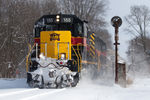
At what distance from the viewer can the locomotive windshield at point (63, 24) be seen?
11040 millimetres

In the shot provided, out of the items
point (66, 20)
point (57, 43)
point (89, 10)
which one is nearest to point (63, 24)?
point (66, 20)

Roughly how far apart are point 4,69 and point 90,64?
38.1 ft

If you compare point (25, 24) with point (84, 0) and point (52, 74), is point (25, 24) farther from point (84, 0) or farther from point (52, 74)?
point (52, 74)

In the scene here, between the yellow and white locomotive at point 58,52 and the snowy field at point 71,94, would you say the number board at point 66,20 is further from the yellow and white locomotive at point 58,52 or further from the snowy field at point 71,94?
the snowy field at point 71,94

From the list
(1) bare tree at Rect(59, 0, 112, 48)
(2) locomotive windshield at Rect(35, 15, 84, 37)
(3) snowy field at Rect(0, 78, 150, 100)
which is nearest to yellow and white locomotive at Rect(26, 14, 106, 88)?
(2) locomotive windshield at Rect(35, 15, 84, 37)

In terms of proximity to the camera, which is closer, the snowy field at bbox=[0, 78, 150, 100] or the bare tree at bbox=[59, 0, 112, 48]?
the snowy field at bbox=[0, 78, 150, 100]

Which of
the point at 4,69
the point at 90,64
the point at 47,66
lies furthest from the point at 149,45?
the point at 47,66

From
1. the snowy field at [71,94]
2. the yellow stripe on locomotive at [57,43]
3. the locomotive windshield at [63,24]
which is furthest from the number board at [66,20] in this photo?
the snowy field at [71,94]

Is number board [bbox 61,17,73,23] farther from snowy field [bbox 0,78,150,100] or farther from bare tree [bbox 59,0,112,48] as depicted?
bare tree [bbox 59,0,112,48]

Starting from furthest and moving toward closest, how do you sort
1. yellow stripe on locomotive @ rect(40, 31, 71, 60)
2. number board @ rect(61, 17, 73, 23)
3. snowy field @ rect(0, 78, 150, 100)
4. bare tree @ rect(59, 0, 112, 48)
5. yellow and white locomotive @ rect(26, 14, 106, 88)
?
bare tree @ rect(59, 0, 112, 48), number board @ rect(61, 17, 73, 23), yellow stripe on locomotive @ rect(40, 31, 71, 60), yellow and white locomotive @ rect(26, 14, 106, 88), snowy field @ rect(0, 78, 150, 100)

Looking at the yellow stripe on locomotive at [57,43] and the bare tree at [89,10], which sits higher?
the bare tree at [89,10]

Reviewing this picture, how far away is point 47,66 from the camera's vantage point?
31.6 feet

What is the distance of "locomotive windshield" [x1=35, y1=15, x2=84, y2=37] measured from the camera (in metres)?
11.0

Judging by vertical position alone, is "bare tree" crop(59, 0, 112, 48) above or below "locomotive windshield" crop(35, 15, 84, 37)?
above
